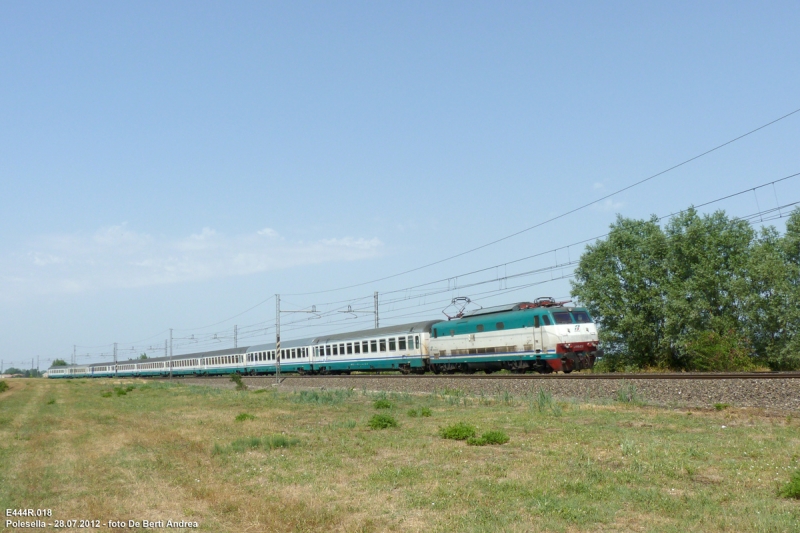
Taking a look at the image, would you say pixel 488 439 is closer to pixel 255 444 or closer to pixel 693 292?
pixel 255 444

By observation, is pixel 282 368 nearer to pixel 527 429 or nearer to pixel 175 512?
pixel 527 429

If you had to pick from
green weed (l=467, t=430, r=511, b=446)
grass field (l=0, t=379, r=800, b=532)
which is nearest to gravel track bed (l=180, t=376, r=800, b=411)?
grass field (l=0, t=379, r=800, b=532)

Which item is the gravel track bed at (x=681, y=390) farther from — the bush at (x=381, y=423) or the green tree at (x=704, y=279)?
the green tree at (x=704, y=279)

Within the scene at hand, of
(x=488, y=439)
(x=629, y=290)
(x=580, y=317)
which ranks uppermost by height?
(x=629, y=290)

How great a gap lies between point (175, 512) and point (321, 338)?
55375 mm

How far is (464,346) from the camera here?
4216cm

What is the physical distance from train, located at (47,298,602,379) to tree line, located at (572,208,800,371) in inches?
433

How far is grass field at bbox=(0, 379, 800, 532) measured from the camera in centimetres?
805

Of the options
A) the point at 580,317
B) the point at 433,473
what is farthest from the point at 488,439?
the point at 580,317

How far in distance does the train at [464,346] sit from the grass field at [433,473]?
54.1ft

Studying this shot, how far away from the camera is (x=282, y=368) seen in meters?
71.5

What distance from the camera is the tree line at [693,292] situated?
46656 mm

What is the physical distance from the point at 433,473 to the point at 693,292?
47.2m

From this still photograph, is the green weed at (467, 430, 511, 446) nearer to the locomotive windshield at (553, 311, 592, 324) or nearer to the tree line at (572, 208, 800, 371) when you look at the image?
the locomotive windshield at (553, 311, 592, 324)
